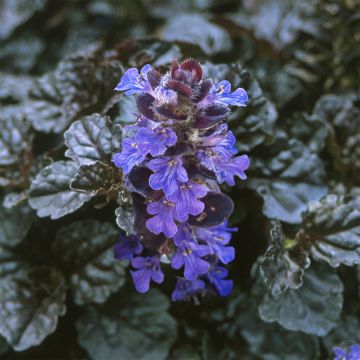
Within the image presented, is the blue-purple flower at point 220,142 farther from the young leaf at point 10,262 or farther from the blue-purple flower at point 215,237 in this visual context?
A: the young leaf at point 10,262

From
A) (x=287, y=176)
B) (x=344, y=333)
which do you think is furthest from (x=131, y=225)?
(x=344, y=333)

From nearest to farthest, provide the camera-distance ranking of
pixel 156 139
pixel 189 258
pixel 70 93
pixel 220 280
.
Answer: pixel 156 139
pixel 189 258
pixel 220 280
pixel 70 93

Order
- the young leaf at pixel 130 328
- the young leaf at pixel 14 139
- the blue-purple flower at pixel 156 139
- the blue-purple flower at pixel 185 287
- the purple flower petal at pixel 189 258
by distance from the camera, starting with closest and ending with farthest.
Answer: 1. the blue-purple flower at pixel 156 139
2. the purple flower petal at pixel 189 258
3. the blue-purple flower at pixel 185 287
4. the young leaf at pixel 130 328
5. the young leaf at pixel 14 139

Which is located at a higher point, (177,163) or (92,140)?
(177,163)

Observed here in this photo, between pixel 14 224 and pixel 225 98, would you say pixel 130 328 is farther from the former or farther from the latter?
pixel 225 98

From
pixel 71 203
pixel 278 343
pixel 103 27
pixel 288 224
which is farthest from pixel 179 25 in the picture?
pixel 278 343

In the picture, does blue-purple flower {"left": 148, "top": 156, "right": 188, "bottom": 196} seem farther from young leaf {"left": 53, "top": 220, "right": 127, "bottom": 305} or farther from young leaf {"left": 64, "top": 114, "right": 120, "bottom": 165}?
young leaf {"left": 53, "top": 220, "right": 127, "bottom": 305}

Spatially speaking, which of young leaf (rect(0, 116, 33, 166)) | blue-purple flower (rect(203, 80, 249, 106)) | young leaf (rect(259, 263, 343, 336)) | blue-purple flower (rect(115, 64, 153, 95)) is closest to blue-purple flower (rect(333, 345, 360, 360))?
young leaf (rect(259, 263, 343, 336))

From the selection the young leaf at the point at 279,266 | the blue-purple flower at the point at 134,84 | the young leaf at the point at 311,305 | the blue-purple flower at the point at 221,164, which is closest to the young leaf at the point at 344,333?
the young leaf at the point at 311,305
